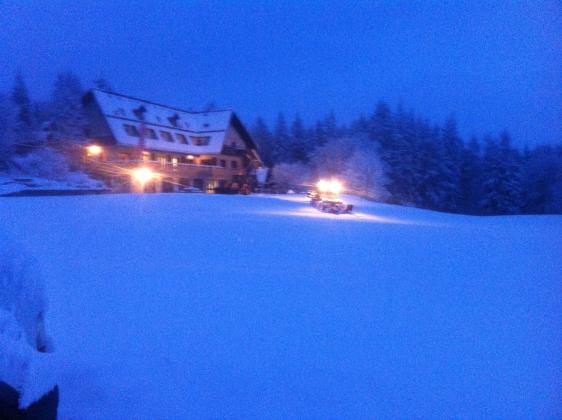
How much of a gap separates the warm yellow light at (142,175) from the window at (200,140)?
882 centimetres

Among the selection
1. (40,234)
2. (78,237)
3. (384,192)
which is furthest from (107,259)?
(384,192)

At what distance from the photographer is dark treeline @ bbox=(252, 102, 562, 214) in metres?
46.1

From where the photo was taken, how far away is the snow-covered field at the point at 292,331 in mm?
3666

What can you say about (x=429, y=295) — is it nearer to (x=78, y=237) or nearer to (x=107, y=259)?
(x=107, y=259)

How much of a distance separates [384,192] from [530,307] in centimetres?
4221

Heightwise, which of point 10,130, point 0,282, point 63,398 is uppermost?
point 10,130

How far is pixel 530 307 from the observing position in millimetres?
6539

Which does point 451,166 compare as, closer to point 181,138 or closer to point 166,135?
point 181,138

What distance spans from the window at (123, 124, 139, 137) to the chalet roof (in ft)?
0.98

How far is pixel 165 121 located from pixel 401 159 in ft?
113

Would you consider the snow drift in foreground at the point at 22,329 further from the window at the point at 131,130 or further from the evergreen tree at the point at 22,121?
the window at the point at 131,130

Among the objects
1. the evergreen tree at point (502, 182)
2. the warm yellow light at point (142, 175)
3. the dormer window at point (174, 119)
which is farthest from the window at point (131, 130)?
the evergreen tree at point (502, 182)

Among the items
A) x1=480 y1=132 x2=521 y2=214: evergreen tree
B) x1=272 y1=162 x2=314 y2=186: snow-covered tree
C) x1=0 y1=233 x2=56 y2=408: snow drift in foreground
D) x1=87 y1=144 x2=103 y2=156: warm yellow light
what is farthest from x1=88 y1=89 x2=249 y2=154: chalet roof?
x1=0 y1=233 x2=56 y2=408: snow drift in foreground

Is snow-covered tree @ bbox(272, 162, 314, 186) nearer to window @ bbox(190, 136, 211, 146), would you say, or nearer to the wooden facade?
the wooden facade
